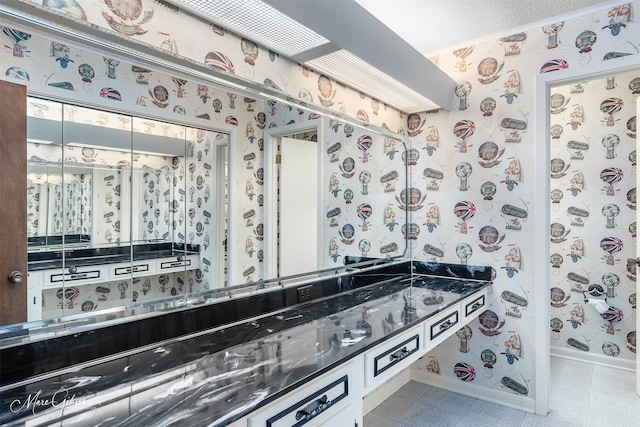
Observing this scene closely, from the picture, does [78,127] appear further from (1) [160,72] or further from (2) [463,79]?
(2) [463,79]

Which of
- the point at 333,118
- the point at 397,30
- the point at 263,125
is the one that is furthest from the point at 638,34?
the point at 263,125

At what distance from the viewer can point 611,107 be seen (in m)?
3.05

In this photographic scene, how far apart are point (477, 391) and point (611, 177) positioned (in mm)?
2063

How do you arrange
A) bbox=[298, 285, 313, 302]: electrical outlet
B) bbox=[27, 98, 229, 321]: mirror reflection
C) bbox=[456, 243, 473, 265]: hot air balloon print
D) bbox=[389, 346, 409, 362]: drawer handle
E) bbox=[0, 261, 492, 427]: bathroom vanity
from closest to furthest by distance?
bbox=[0, 261, 492, 427]: bathroom vanity → bbox=[27, 98, 229, 321]: mirror reflection → bbox=[389, 346, 409, 362]: drawer handle → bbox=[298, 285, 313, 302]: electrical outlet → bbox=[456, 243, 473, 265]: hot air balloon print

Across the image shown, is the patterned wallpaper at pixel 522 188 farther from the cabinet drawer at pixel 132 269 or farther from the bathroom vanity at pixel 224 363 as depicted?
the cabinet drawer at pixel 132 269

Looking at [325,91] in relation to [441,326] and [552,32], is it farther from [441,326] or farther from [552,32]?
[552,32]

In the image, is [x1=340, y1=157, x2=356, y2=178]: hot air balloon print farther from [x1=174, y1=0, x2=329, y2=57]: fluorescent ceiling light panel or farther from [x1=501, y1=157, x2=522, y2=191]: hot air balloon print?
[x1=501, y1=157, x2=522, y2=191]: hot air balloon print

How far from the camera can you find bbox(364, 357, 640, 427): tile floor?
2.26m

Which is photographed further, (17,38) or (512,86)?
(512,86)

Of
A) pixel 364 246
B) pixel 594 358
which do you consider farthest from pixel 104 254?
pixel 594 358

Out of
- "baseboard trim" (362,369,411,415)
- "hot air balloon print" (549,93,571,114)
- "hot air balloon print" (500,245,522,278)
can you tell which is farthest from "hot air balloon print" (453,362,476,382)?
"hot air balloon print" (549,93,571,114)

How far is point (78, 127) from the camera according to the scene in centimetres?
110

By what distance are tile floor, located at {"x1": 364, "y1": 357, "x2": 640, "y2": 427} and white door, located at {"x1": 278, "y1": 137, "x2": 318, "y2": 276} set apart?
1185 millimetres

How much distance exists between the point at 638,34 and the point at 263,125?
2.09 metres
